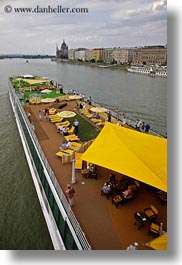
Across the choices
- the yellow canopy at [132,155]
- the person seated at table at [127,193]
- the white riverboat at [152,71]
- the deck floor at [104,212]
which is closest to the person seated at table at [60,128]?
the deck floor at [104,212]

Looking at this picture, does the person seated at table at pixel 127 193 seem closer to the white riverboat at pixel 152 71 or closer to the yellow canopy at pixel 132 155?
the yellow canopy at pixel 132 155

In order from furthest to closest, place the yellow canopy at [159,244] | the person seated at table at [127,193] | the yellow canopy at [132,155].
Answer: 1. the person seated at table at [127,193]
2. the yellow canopy at [132,155]
3. the yellow canopy at [159,244]

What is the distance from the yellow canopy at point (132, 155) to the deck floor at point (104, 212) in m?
0.73

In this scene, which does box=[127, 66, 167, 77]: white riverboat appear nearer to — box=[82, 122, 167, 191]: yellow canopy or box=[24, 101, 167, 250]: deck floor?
box=[82, 122, 167, 191]: yellow canopy

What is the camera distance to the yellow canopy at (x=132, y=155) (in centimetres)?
566

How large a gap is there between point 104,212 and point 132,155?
147 centimetres

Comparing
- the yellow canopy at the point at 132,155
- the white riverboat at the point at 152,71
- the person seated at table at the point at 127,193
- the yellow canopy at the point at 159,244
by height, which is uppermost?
the white riverboat at the point at 152,71

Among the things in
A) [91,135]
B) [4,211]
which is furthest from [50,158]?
[91,135]

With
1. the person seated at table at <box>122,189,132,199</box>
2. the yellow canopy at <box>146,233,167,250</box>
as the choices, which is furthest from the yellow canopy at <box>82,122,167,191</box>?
the yellow canopy at <box>146,233,167,250</box>

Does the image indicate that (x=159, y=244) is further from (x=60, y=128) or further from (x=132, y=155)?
(x=60, y=128)

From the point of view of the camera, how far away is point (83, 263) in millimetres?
4438

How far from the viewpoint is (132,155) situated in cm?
620

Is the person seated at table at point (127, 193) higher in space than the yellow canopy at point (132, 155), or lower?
lower

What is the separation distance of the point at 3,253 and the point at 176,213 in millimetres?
3242
